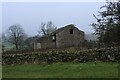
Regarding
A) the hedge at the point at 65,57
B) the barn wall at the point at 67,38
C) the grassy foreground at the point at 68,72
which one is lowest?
the grassy foreground at the point at 68,72

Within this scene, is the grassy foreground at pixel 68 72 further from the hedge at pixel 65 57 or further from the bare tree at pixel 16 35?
the bare tree at pixel 16 35

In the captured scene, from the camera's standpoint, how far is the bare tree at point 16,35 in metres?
80.7

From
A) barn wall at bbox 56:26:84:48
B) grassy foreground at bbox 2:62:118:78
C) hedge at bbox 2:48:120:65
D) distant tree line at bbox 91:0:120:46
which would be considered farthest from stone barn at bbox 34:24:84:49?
distant tree line at bbox 91:0:120:46

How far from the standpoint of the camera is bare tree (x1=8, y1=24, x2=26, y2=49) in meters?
80.7

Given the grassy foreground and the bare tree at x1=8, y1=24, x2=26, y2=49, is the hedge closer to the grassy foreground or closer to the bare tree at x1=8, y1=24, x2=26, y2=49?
the grassy foreground

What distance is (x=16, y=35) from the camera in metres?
84.8

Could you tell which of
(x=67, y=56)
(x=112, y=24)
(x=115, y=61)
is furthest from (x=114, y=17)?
(x=67, y=56)

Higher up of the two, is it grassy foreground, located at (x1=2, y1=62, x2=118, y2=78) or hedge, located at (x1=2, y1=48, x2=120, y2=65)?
hedge, located at (x1=2, y1=48, x2=120, y2=65)

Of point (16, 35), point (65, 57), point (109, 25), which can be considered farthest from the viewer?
point (16, 35)

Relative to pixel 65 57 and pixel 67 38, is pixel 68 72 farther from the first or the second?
pixel 67 38

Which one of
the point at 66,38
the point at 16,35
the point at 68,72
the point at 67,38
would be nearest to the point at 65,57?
the point at 68,72

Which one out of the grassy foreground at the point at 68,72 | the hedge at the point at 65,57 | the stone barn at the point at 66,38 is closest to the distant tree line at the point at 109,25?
the grassy foreground at the point at 68,72

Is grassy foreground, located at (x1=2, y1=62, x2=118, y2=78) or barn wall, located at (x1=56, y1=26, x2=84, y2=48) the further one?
barn wall, located at (x1=56, y1=26, x2=84, y2=48)

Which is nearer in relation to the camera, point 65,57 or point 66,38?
point 65,57
